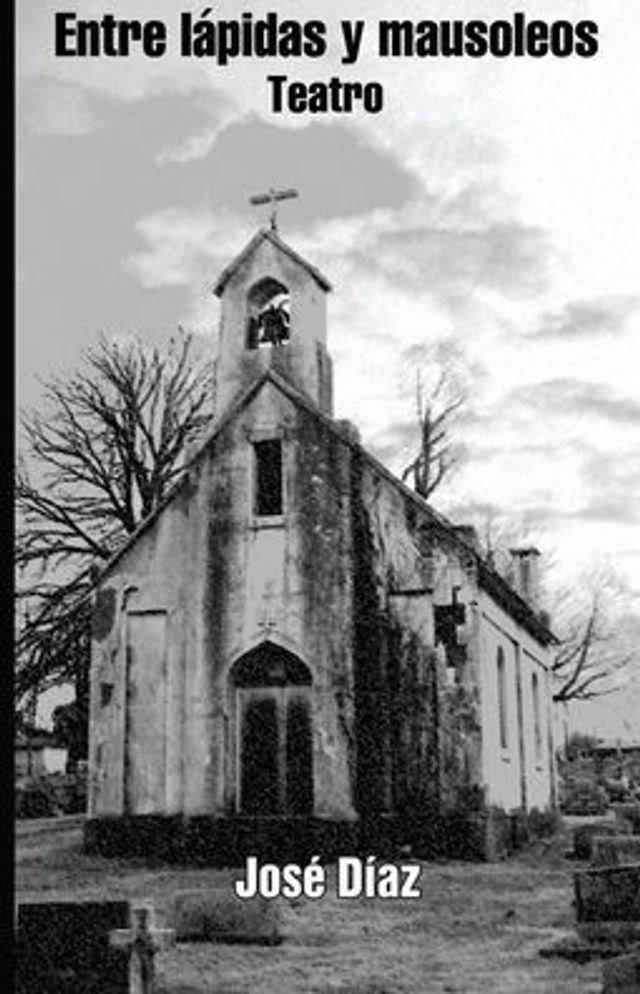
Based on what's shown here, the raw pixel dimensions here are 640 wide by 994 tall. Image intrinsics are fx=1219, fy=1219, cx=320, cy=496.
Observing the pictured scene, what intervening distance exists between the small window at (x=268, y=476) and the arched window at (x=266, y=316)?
204cm

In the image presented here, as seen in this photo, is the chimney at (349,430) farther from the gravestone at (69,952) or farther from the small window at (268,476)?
the gravestone at (69,952)

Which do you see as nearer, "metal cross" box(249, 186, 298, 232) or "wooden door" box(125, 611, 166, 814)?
"wooden door" box(125, 611, 166, 814)

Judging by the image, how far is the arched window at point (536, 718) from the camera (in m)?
24.6

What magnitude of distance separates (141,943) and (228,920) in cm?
317

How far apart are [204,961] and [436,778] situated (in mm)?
8177

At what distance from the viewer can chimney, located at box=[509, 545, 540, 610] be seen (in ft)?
89.7

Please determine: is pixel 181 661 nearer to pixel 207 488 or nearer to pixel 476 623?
pixel 207 488

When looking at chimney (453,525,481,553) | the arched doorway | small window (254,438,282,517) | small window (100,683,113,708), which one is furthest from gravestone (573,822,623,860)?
small window (100,683,113,708)

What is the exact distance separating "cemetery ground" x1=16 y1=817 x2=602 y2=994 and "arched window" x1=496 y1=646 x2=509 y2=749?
8.77ft

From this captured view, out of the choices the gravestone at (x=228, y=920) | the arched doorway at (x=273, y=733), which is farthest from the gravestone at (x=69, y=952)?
the arched doorway at (x=273, y=733)

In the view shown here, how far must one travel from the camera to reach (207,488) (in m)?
19.5

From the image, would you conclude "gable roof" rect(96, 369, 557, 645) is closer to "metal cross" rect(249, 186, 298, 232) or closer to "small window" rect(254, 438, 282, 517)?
"small window" rect(254, 438, 282, 517)

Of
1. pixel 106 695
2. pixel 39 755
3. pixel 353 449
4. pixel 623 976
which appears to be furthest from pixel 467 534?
pixel 39 755

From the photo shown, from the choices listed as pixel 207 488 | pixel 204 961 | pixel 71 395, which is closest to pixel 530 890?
pixel 204 961
